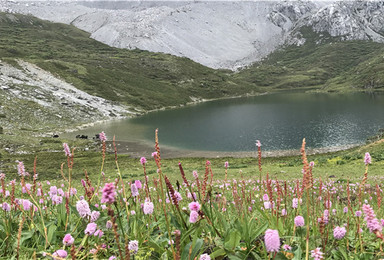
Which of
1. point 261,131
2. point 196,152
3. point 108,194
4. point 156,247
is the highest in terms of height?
point 108,194

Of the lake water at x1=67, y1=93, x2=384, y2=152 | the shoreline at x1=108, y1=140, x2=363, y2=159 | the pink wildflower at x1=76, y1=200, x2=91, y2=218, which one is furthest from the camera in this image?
the lake water at x1=67, y1=93, x2=384, y2=152

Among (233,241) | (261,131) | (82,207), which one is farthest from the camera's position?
(261,131)

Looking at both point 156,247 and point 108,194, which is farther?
point 156,247

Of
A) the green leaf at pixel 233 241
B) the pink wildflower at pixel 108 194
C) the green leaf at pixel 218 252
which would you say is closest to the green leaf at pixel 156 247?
the green leaf at pixel 218 252

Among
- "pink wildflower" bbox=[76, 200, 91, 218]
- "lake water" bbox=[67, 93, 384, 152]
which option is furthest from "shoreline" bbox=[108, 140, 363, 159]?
"pink wildflower" bbox=[76, 200, 91, 218]

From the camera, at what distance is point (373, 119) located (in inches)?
3890

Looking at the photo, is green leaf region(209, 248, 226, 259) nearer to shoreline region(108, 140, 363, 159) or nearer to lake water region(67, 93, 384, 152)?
shoreline region(108, 140, 363, 159)

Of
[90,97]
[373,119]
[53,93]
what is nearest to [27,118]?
[53,93]

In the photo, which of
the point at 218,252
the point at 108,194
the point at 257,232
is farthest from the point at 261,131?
the point at 108,194

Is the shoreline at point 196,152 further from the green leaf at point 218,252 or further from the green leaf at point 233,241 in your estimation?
the green leaf at point 218,252

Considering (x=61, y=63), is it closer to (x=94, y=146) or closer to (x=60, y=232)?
(x=94, y=146)

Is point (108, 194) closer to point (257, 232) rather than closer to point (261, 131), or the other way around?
point (257, 232)

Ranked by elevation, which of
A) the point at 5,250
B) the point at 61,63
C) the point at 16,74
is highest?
the point at 61,63

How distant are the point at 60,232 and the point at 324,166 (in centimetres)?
3594
